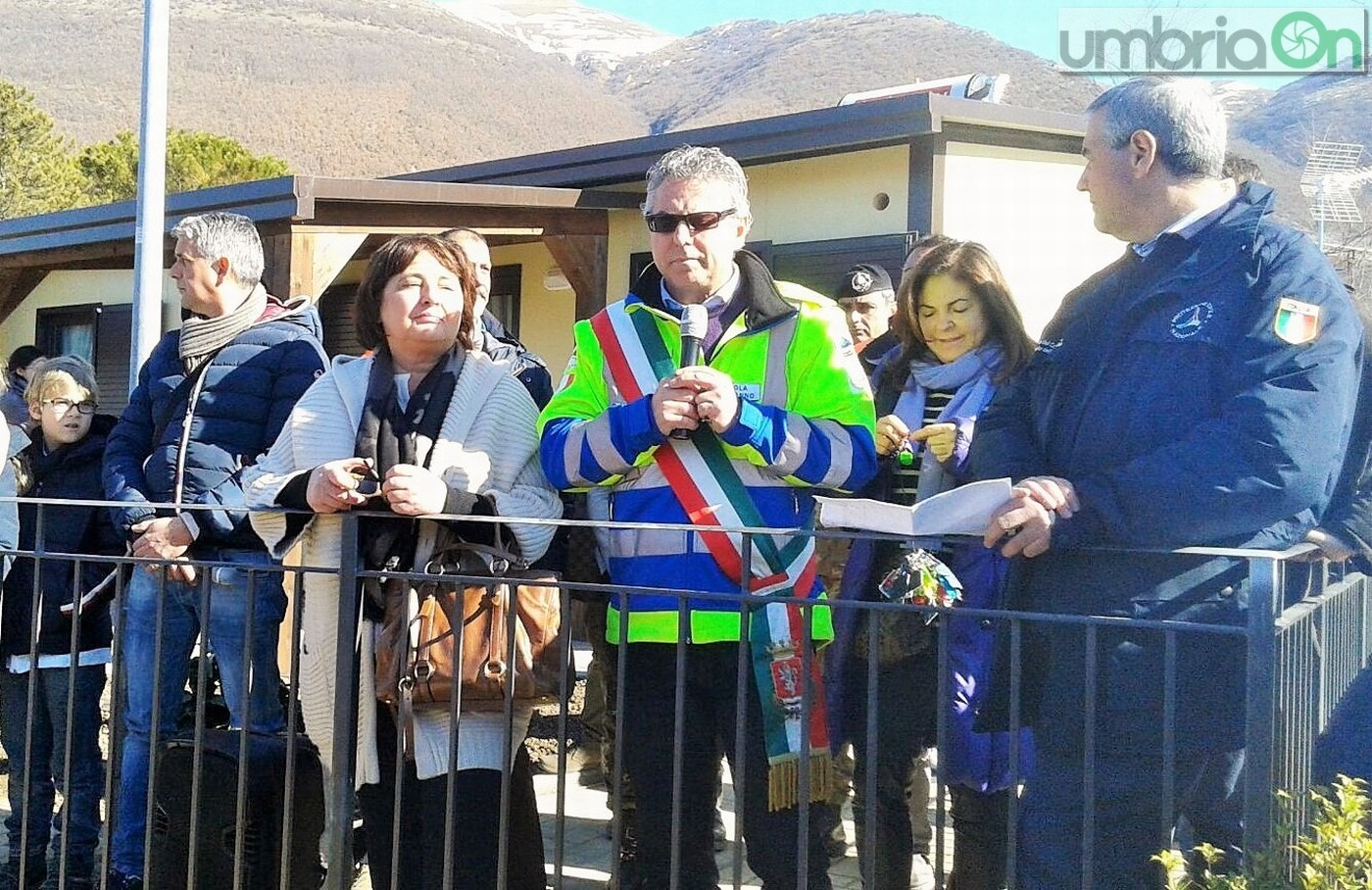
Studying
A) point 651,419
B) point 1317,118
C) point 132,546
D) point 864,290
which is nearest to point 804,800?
point 651,419

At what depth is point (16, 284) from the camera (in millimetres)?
15828

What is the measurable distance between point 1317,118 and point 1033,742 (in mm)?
79830

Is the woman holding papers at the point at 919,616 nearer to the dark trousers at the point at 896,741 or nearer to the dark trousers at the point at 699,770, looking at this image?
the dark trousers at the point at 896,741

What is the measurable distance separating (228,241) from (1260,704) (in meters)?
3.49

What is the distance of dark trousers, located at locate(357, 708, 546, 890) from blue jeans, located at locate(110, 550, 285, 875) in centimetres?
85

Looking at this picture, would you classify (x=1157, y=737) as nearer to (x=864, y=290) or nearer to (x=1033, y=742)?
(x=1033, y=742)

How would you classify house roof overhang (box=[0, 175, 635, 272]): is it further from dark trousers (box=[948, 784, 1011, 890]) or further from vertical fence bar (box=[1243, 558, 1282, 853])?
vertical fence bar (box=[1243, 558, 1282, 853])

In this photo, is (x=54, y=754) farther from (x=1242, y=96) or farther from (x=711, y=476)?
(x=1242, y=96)

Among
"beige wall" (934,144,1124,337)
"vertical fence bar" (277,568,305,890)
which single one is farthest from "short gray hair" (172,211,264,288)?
"beige wall" (934,144,1124,337)

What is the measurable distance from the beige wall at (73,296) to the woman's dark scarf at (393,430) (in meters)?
11.2

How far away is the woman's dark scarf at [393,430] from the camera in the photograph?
3.44m

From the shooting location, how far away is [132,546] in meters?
4.36

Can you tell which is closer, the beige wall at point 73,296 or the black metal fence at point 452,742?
the black metal fence at point 452,742

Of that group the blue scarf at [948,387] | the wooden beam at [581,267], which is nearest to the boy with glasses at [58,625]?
the blue scarf at [948,387]
